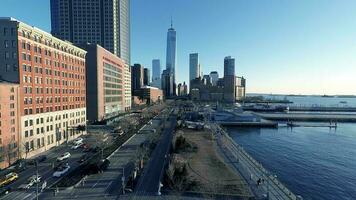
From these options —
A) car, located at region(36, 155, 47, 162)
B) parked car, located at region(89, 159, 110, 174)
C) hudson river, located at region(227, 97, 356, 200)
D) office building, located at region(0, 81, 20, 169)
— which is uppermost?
office building, located at region(0, 81, 20, 169)

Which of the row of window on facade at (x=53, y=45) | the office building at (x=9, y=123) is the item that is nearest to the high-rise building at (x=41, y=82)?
the row of window on facade at (x=53, y=45)

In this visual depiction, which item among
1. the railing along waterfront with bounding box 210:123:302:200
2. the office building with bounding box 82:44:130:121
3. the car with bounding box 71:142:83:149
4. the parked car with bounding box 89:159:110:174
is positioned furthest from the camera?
the office building with bounding box 82:44:130:121

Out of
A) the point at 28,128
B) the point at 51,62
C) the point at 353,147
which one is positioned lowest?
the point at 353,147

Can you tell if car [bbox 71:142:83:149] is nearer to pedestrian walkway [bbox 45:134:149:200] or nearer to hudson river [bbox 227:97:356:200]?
pedestrian walkway [bbox 45:134:149:200]

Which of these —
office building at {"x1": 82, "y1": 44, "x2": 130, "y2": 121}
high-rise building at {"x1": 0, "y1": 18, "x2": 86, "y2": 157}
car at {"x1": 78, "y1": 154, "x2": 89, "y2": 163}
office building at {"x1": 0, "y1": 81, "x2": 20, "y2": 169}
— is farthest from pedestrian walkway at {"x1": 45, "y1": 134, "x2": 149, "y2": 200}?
office building at {"x1": 82, "y1": 44, "x2": 130, "y2": 121}

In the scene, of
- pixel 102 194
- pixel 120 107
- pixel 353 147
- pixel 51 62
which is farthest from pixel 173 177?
pixel 120 107

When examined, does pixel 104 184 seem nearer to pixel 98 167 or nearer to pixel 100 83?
pixel 98 167

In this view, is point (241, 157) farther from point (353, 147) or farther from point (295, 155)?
point (353, 147)
